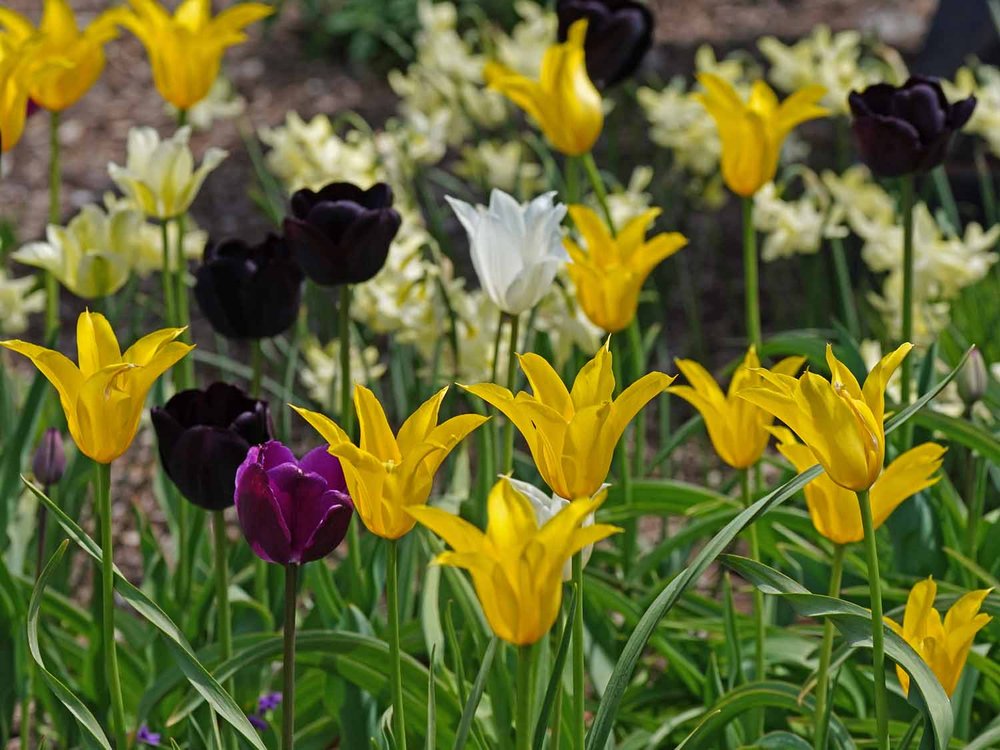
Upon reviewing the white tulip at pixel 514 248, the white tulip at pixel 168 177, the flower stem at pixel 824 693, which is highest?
the white tulip at pixel 168 177

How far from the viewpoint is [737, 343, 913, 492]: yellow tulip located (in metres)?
1.11

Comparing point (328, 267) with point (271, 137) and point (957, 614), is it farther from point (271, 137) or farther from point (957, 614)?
point (271, 137)

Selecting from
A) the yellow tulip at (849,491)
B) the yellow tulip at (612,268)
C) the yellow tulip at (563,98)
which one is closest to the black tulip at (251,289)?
the yellow tulip at (612,268)

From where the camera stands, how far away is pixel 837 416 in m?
1.12

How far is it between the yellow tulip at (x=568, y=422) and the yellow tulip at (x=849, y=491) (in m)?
0.24

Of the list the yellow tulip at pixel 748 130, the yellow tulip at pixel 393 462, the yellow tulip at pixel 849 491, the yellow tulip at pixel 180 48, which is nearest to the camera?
the yellow tulip at pixel 393 462

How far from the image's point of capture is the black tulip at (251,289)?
181 centimetres

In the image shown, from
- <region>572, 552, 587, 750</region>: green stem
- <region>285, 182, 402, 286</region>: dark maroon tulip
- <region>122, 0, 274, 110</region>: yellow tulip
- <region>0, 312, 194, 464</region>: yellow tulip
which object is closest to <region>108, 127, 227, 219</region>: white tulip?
<region>122, 0, 274, 110</region>: yellow tulip

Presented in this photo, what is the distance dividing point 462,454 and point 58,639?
67 cm

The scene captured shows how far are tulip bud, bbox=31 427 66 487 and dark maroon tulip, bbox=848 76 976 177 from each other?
3.86ft

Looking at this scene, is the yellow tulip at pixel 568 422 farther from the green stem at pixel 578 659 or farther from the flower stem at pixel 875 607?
the flower stem at pixel 875 607

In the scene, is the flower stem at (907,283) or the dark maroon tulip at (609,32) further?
the dark maroon tulip at (609,32)

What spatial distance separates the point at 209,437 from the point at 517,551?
499 millimetres

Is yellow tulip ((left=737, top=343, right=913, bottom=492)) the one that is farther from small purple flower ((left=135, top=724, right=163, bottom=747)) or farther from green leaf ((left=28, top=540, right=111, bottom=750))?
small purple flower ((left=135, top=724, right=163, bottom=747))
